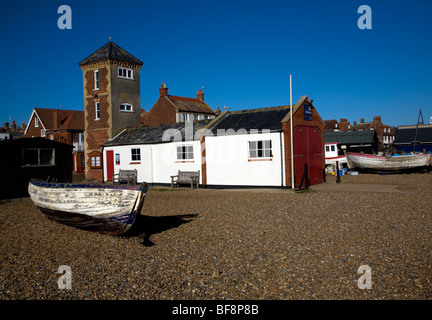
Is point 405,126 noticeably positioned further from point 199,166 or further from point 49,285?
point 49,285

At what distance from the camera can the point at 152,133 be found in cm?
2688

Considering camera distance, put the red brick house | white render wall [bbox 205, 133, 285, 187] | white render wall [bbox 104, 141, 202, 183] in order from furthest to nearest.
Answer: the red brick house
white render wall [bbox 104, 141, 202, 183]
white render wall [bbox 205, 133, 285, 187]

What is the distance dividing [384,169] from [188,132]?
17051 millimetres

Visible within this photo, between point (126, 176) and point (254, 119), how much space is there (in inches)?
413

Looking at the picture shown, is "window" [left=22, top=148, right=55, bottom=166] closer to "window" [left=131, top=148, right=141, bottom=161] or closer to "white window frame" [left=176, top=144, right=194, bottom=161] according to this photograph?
"window" [left=131, top=148, right=141, bottom=161]

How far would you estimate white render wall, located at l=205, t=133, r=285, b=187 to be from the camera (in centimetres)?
2006

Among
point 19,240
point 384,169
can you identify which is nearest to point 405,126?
point 384,169

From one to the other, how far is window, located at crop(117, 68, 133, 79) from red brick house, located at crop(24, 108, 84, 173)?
673 inches

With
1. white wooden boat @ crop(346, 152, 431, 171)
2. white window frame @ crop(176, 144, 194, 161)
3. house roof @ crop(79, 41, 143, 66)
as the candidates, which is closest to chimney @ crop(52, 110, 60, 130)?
house roof @ crop(79, 41, 143, 66)

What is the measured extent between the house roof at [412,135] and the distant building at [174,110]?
28710 millimetres

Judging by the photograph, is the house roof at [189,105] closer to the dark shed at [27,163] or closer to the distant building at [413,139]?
the dark shed at [27,163]

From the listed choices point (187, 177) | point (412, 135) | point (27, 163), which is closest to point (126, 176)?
point (187, 177)

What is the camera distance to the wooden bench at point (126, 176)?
84.3ft

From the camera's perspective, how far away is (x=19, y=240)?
32.6ft
